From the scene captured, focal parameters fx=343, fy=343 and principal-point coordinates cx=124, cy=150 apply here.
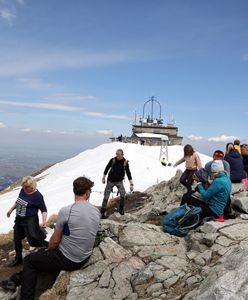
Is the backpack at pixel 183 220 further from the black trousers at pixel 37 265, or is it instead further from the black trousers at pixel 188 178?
the black trousers at pixel 37 265

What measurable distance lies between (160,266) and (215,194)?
2935 mm

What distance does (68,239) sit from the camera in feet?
22.5

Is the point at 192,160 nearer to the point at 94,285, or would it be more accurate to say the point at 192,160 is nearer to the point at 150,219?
the point at 150,219

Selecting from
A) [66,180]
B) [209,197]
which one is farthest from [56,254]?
[66,180]

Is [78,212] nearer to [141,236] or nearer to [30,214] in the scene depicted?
[141,236]

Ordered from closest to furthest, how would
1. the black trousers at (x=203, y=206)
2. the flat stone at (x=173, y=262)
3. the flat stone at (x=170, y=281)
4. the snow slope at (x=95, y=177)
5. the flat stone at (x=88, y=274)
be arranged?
the flat stone at (x=170, y=281) < the flat stone at (x=88, y=274) < the flat stone at (x=173, y=262) < the black trousers at (x=203, y=206) < the snow slope at (x=95, y=177)

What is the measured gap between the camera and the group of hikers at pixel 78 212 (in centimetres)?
685

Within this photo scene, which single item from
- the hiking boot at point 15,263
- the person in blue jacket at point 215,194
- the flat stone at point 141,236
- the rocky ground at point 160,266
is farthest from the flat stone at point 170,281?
the hiking boot at point 15,263

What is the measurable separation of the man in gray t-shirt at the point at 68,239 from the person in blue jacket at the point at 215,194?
365cm

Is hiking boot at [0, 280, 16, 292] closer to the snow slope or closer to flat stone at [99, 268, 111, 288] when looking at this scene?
flat stone at [99, 268, 111, 288]

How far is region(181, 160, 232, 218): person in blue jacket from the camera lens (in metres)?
9.16

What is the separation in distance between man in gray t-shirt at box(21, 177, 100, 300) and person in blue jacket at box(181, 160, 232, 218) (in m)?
3.65

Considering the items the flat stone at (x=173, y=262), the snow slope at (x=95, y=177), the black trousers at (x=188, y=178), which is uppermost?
the black trousers at (x=188, y=178)

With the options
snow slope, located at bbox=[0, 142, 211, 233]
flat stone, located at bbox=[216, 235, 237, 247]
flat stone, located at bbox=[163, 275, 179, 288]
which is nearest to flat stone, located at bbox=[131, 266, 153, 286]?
flat stone, located at bbox=[163, 275, 179, 288]
